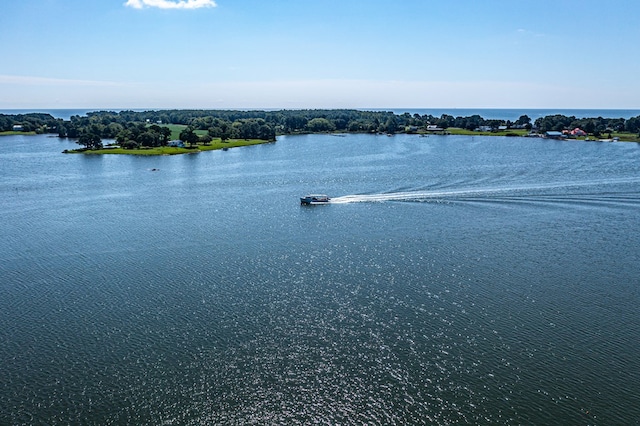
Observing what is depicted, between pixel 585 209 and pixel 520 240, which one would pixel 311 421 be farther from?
pixel 585 209

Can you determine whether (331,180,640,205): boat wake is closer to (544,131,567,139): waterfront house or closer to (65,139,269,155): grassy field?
(65,139,269,155): grassy field

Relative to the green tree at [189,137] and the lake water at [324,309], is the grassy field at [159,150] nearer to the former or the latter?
the green tree at [189,137]

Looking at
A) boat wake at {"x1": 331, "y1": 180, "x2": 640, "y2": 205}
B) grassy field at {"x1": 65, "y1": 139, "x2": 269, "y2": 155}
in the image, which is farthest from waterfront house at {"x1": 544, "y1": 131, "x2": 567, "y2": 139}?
grassy field at {"x1": 65, "y1": 139, "x2": 269, "y2": 155}

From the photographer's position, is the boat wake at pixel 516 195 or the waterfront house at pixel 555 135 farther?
the waterfront house at pixel 555 135

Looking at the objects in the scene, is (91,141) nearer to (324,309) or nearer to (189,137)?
(189,137)

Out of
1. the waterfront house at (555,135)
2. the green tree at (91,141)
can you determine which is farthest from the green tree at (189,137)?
the waterfront house at (555,135)

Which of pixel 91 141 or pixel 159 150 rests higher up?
pixel 91 141

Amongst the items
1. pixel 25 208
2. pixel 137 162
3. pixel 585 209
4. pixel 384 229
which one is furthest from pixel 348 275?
pixel 137 162

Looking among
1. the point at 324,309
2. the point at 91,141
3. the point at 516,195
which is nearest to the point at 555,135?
the point at 516,195
